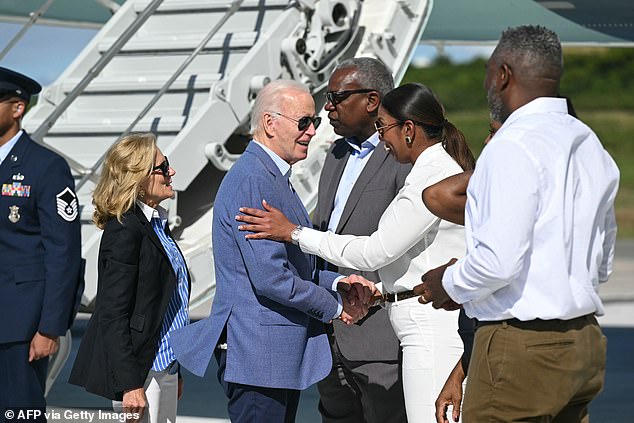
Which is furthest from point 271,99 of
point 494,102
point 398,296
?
point 494,102

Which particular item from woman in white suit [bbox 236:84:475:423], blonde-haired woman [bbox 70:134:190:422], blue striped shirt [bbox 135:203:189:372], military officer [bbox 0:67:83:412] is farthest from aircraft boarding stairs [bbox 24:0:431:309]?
woman in white suit [bbox 236:84:475:423]

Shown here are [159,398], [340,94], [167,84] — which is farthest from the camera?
[167,84]

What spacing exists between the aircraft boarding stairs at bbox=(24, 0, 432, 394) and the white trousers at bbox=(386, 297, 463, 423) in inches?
79.0

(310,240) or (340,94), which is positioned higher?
(340,94)

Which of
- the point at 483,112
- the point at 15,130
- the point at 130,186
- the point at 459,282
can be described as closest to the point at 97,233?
the point at 15,130

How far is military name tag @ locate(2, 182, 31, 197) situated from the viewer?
13.9 ft

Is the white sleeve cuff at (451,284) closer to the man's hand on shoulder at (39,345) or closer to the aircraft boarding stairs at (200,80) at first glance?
the man's hand on shoulder at (39,345)

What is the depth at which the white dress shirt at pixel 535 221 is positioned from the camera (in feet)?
8.40

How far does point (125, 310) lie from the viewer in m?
3.65

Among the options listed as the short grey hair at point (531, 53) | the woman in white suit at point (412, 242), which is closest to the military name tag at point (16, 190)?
the woman in white suit at point (412, 242)

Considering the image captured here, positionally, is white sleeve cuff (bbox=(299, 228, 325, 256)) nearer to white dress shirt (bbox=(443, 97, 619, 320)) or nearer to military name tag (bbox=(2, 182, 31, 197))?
white dress shirt (bbox=(443, 97, 619, 320))

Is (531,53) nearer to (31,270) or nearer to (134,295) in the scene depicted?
(134,295)

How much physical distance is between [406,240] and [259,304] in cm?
48

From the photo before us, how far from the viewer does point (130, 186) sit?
376 centimetres
